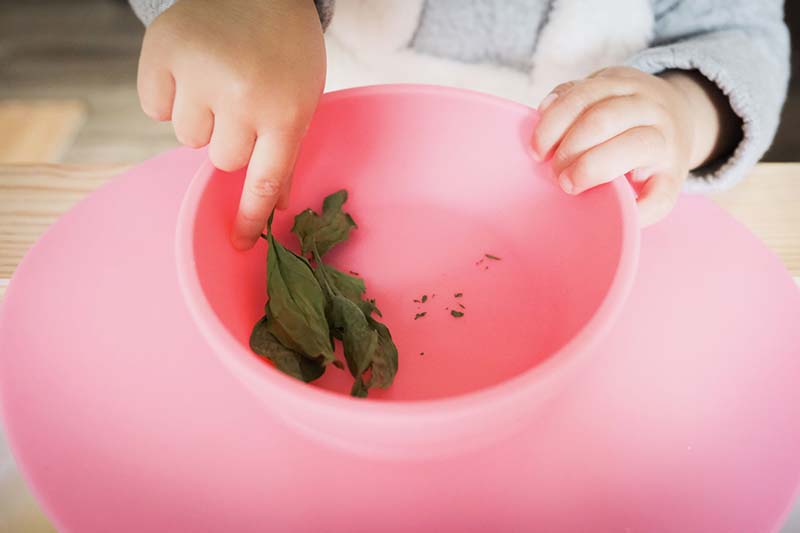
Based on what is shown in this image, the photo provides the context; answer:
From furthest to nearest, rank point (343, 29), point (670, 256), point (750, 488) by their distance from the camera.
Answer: point (343, 29), point (670, 256), point (750, 488)

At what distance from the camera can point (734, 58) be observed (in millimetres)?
616

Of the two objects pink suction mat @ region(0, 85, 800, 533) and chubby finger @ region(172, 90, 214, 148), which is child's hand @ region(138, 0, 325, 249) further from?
pink suction mat @ region(0, 85, 800, 533)

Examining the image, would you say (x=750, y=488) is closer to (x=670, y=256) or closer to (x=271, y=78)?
(x=670, y=256)

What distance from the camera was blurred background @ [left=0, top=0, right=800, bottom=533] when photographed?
1.28 meters

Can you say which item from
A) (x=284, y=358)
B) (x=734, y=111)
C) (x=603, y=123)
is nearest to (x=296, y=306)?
(x=284, y=358)

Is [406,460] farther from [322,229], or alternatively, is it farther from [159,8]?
[159,8]

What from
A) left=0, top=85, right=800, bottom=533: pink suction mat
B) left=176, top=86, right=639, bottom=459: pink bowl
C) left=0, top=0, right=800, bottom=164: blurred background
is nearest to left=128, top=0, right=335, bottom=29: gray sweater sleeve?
left=176, top=86, right=639, bottom=459: pink bowl

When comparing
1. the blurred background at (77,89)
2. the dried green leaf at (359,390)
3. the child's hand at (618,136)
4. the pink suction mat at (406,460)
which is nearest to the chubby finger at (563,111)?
the child's hand at (618,136)

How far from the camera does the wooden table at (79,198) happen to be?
21.1 inches

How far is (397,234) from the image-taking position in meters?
0.50

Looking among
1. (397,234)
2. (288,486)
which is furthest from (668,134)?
(288,486)

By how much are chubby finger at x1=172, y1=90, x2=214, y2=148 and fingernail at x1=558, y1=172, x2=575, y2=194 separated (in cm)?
25

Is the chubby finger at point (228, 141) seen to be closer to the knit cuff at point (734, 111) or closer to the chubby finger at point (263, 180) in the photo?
the chubby finger at point (263, 180)

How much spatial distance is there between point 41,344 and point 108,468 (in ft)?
0.37
